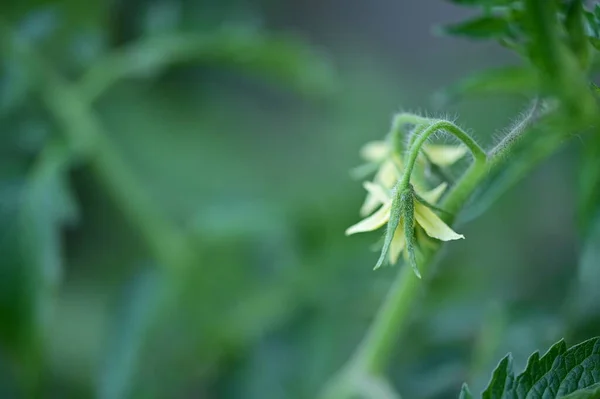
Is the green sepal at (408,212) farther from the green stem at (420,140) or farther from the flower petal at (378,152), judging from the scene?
the flower petal at (378,152)

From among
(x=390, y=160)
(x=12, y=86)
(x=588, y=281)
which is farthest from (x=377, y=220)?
(x=12, y=86)

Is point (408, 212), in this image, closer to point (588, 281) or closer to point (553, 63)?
point (553, 63)

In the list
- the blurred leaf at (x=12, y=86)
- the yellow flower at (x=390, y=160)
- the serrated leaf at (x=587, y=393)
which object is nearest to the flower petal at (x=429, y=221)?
the yellow flower at (x=390, y=160)

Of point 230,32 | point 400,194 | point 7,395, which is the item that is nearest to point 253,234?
point 230,32

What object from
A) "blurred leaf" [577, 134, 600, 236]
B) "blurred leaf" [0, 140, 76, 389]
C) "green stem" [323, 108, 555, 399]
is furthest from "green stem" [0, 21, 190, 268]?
"blurred leaf" [577, 134, 600, 236]

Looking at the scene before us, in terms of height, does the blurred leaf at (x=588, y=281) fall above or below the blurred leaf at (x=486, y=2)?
below
